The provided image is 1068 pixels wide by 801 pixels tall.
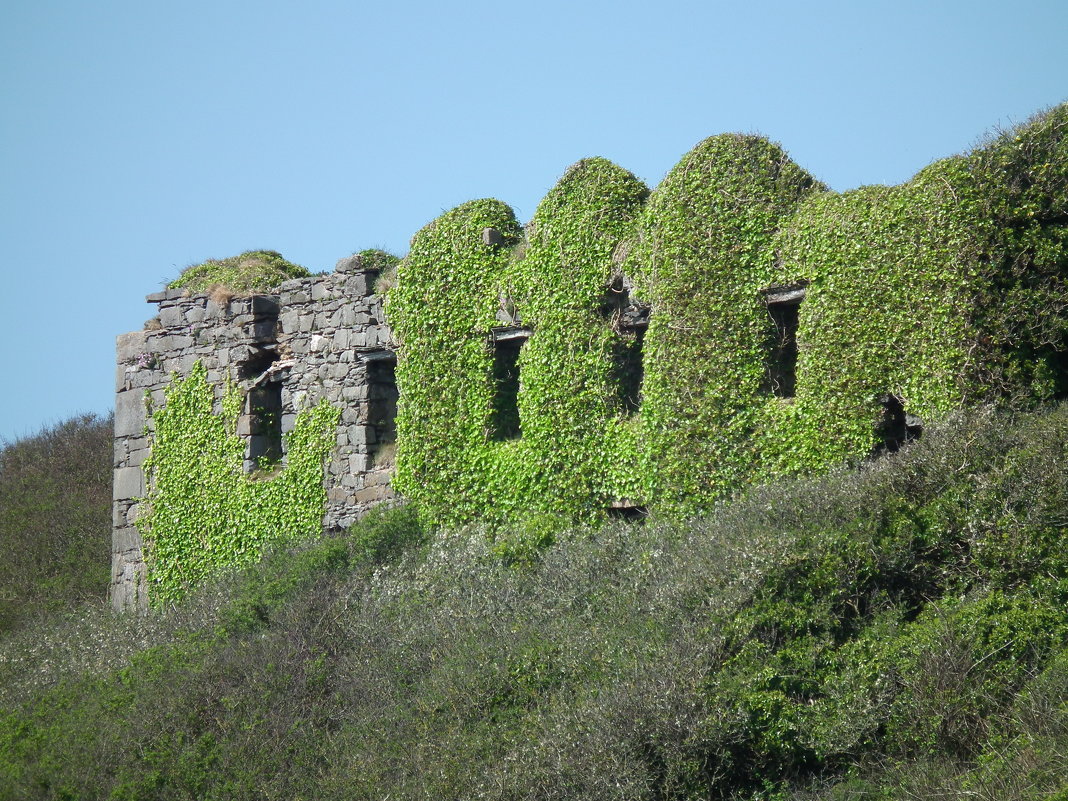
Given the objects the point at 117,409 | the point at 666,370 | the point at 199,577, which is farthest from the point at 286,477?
the point at 666,370

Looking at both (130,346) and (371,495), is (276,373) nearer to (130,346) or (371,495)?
(371,495)

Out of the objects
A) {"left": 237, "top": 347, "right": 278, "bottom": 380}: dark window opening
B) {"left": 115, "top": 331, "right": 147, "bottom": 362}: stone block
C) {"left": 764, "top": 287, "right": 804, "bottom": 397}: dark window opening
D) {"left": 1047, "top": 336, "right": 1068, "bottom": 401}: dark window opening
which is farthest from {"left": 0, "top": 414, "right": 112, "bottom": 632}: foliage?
{"left": 1047, "top": 336, "right": 1068, "bottom": 401}: dark window opening

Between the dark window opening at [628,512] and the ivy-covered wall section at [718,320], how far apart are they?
0.10m

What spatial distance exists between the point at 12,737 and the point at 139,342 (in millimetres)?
7232

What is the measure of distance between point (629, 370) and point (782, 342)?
1757mm

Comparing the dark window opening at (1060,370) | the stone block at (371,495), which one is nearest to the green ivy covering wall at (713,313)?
the dark window opening at (1060,370)

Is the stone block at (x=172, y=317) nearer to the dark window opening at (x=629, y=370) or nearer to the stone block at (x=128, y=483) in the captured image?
the stone block at (x=128, y=483)

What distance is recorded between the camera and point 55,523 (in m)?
18.1

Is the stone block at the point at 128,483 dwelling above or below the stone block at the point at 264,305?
below

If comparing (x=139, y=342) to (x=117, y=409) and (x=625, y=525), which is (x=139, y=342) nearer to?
(x=117, y=409)

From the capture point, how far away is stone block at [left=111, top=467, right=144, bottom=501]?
50.8 ft

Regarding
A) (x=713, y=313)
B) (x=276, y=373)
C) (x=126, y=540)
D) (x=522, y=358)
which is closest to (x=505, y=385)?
(x=522, y=358)

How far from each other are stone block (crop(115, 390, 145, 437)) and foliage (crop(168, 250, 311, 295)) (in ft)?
5.29

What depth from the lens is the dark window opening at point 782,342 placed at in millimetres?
10781
